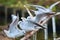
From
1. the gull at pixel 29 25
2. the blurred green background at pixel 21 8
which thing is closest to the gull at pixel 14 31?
the gull at pixel 29 25

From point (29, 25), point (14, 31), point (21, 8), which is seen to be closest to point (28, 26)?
point (29, 25)

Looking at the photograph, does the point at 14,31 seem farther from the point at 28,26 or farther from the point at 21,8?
the point at 21,8

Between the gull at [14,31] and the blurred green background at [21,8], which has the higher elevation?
the blurred green background at [21,8]

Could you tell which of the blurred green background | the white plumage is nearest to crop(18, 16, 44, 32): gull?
the white plumage

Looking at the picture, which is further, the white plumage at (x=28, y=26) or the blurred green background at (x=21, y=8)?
the blurred green background at (x=21, y=8)

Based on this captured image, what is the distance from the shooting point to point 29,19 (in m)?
1.76

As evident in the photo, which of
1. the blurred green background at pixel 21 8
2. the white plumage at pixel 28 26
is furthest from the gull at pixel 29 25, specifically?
the blurred green background at pixel 21 8

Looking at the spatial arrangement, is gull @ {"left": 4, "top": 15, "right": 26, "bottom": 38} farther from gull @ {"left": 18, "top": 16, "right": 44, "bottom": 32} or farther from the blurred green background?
the blurred green background

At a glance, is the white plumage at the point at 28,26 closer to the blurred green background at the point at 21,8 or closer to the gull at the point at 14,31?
the gull at the point at 14,31

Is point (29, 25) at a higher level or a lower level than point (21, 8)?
lower

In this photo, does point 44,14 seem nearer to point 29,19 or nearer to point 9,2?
point 29,19

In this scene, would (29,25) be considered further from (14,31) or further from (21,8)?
(21,8)

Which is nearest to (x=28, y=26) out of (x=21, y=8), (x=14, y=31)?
(x=14, y=31)

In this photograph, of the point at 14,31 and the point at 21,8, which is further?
the point at 21,8
